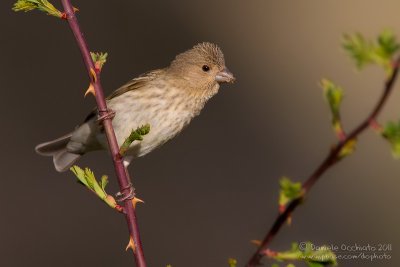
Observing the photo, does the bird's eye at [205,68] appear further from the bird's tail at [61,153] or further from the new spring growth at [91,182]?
the new spring growth at [91,182]

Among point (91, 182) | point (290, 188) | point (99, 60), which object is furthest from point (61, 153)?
point (290, 188)

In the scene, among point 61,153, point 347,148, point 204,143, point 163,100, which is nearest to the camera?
point 347,148

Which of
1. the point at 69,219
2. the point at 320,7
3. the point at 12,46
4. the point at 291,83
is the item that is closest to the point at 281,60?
the point at 291,83

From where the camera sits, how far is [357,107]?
11578 millimetres

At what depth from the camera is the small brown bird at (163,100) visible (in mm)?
4617

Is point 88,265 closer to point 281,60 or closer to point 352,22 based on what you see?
point 281,60

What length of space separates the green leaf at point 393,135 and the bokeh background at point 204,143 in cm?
548

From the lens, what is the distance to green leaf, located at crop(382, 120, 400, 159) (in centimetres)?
147

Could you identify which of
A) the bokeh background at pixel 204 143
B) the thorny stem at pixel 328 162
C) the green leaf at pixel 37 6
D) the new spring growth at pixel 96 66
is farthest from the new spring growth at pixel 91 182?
the bokeh background at pixel 204 143

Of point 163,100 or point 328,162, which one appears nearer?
point 328,162

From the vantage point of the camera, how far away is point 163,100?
185 inches

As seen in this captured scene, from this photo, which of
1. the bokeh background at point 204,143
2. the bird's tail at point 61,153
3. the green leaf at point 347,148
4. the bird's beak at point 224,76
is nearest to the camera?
the green leaf at point 347,148

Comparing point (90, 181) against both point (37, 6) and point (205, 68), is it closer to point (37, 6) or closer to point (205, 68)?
point (37, 6)

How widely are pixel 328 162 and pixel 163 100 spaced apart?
3.21 metres
